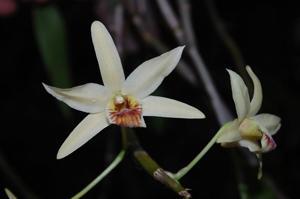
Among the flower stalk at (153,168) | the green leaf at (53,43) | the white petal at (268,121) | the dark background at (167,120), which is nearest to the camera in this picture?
the flower stalk at (153,168)

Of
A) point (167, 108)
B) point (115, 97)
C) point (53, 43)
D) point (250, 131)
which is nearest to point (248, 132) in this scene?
point (250, 131)

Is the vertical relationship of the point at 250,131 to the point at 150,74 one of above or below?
below

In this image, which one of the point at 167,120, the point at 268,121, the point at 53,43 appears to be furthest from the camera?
the point at 167,120

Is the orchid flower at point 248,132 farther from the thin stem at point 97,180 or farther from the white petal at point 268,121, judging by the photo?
the thin stem at point 97,180

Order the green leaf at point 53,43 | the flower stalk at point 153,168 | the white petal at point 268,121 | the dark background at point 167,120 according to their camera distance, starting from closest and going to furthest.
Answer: the flower stalk at point 153,168 < the white petal at point 268,121 < the green leaf at point 53,43 < the dark background at point 167,120

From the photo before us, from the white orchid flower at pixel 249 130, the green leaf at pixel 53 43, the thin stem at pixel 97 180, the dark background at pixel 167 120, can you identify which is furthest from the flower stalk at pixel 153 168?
the dark background at pixel 167 120

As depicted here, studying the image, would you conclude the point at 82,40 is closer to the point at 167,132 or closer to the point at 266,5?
the point at 167,132

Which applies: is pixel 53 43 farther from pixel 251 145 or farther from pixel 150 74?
pixel 251 145
